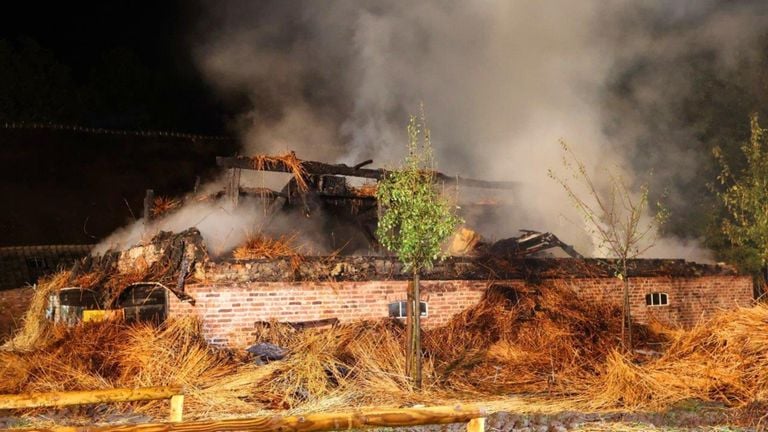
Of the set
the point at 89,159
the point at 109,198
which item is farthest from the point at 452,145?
the point at 89,159

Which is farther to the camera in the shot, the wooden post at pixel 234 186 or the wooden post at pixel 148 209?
the wooden post at pixel 148 209

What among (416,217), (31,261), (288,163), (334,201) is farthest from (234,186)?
(31,261)

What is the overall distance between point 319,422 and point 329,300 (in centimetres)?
693

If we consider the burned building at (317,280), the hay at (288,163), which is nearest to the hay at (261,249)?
the burned building at (317,280)

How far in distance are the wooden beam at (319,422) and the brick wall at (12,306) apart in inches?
617

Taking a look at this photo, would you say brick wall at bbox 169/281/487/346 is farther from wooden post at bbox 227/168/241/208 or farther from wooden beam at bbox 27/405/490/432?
wooden beam at bbox 27/405/490/432

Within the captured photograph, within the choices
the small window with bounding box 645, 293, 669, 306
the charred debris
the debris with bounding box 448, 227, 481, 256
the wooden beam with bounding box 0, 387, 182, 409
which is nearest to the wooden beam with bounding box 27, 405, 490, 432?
the wooden beam with bounding box 0, 387, 182, 409

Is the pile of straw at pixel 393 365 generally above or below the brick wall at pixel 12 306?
below

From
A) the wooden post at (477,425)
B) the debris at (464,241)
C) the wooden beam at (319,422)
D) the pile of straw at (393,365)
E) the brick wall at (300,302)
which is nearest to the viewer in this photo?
the wooden beam at (319,422)

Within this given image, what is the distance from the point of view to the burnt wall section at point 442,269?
33.0 ft

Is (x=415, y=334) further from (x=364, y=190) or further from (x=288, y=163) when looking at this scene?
(x=364, y=190)

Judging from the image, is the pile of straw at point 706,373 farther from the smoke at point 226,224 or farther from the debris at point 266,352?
the smoke at point 226,224

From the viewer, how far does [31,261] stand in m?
23.3

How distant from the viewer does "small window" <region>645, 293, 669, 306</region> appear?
13.4 meters
